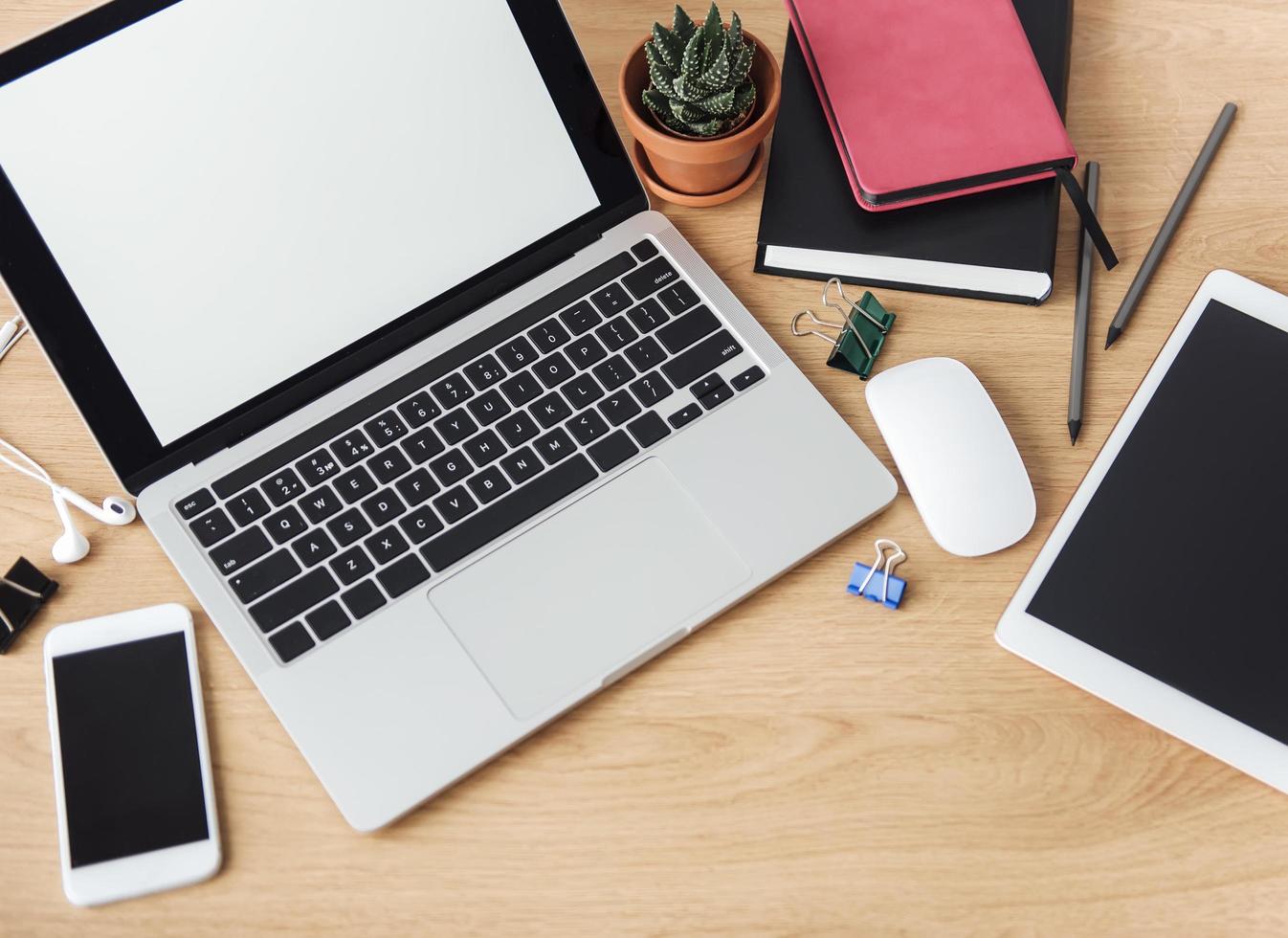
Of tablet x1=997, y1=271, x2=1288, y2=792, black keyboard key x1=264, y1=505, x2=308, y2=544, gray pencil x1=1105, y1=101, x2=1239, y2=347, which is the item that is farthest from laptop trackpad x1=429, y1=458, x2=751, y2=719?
gray pencil x1=1105, y1=101, x2=1239, y2=347

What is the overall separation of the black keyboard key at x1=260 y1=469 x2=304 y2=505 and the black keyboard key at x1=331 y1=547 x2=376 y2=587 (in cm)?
6

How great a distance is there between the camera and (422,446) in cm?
73

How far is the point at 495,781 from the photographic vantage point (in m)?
0.68

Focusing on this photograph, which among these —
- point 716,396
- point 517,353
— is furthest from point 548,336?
point 716,396

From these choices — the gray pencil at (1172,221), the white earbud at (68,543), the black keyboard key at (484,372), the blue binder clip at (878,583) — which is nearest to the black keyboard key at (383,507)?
the black keyboard key at (484,372)

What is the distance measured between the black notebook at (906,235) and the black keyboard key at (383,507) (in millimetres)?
333

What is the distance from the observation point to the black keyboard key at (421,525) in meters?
0.71

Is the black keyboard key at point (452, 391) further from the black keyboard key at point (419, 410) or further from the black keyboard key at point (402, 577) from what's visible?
the black keyboard key at point (402, 577)

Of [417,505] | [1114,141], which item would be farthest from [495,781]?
[1114,141]

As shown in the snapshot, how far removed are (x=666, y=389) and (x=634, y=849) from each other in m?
0.32

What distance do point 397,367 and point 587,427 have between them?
0.49ft

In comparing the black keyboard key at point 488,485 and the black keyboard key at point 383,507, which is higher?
the black keyboard key at point 383,507

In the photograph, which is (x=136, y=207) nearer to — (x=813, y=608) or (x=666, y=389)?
(x=666, y=389)

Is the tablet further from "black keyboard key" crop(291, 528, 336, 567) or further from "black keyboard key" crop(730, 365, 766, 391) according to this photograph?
"black keyboard key" crop(291, 528, 336, 567)
